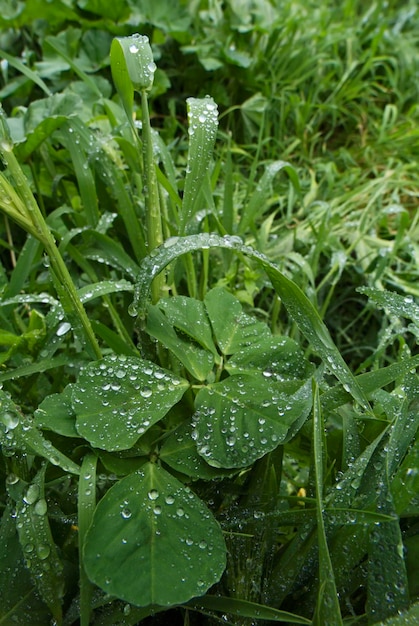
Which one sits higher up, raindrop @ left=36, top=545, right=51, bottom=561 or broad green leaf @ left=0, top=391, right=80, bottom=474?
broad green leaf @ left=0, top=391, right=80, bottom=474

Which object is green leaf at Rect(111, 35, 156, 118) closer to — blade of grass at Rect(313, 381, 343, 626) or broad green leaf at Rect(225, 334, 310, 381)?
broad green leaf at Rect(225, 334, 310, 381)

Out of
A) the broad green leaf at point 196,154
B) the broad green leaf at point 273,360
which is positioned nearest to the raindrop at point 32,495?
the broad green leaf at point 273,360

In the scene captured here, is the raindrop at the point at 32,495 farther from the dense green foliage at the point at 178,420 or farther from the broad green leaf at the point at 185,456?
the broad green leaf at the point at 185,456

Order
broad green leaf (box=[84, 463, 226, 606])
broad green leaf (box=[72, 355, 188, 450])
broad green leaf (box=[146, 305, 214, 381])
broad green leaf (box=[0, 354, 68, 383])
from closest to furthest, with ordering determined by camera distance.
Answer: broad green leaf (box=[84, 463, 226, 606]) → broad green leaf (box=[72, 355, 188, 450]) → broad green leaf (box=[146, 305, 214, 381]) → broad green leaf (box=[0, 354, 68, 383])

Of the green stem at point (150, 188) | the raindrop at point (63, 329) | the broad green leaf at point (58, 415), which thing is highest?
the green stem at point (150, 188)

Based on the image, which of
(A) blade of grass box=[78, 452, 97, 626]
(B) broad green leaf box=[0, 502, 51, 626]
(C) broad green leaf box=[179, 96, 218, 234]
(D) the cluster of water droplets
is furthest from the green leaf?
(B) broad green leaf box=[0, 502, 51, 626]

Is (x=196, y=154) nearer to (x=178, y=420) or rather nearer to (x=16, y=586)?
(x=178, y=420)
